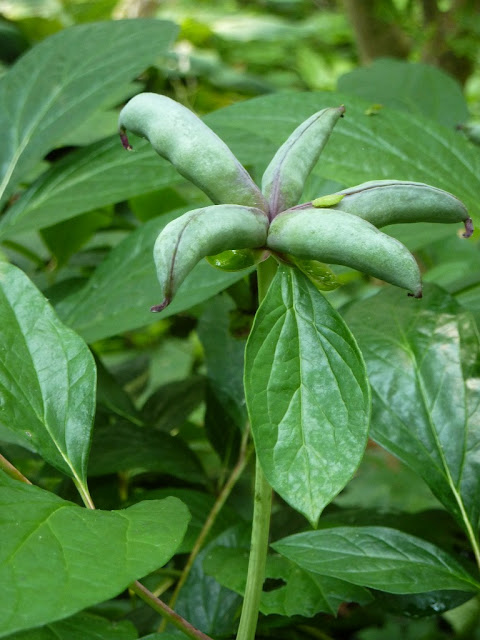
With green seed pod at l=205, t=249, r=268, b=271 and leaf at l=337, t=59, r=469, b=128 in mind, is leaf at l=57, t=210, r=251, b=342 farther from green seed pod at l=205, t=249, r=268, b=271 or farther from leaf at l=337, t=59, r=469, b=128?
leaf at l=337, t=59, r=469, b=128

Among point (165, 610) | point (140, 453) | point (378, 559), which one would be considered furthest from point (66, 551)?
point (140, 453)

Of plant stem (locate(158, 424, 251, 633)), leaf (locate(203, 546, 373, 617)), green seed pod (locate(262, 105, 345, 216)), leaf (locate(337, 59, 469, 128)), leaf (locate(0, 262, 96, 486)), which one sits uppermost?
green seed pod (locate(262, 105, 345, 216))

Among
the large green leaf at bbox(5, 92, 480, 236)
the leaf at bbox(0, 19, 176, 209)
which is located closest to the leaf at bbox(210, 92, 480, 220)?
the large green leaf at bbox(5, 92, 480, 236)

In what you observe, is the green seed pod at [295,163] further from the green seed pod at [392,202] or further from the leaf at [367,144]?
the leaf at [367,144]

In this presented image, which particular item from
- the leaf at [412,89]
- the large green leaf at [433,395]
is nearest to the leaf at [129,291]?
the large green leaf at [433,395]

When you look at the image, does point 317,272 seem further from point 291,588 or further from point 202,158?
point 291,588

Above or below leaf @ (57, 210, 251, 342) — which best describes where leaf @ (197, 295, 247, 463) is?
below

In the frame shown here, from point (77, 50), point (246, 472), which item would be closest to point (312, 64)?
point (77, 50)

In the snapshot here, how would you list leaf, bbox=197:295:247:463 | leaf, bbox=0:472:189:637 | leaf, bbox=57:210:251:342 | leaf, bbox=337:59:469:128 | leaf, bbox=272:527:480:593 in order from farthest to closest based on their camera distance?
leaf, bbox=337:59:469:128
leaf, bbox=197:295:247:463
leaf, bbox=57:210:251:342
leaf, bbox=272:527:480:593
leaf, bbox=0:472:189:637
